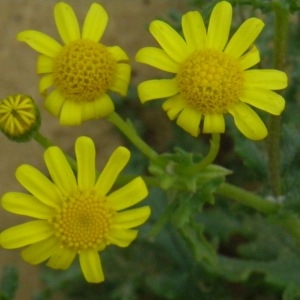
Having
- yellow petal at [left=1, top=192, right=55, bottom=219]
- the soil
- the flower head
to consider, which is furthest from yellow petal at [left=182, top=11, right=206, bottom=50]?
the soil

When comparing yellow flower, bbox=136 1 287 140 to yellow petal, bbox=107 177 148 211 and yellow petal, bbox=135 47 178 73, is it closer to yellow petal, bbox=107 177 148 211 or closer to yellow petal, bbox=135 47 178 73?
yellow petal, bbox=135 47 178 73

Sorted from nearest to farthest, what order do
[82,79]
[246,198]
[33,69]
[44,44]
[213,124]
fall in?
1. [213,124]
2. [82,79]
3. [44,44]
4. [246,198]
5. [33,69]

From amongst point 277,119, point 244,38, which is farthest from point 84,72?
point 277,119

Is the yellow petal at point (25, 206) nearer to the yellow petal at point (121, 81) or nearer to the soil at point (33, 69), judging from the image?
the yellow petal at point (121, 81)

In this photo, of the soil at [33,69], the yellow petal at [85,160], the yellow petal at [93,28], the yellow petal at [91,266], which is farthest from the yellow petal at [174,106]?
the soil at [33,69]

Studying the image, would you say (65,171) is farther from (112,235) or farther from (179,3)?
(179,3)

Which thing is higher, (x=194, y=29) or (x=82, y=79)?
(x=194, y=29)

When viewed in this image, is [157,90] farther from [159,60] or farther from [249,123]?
[249,123]
